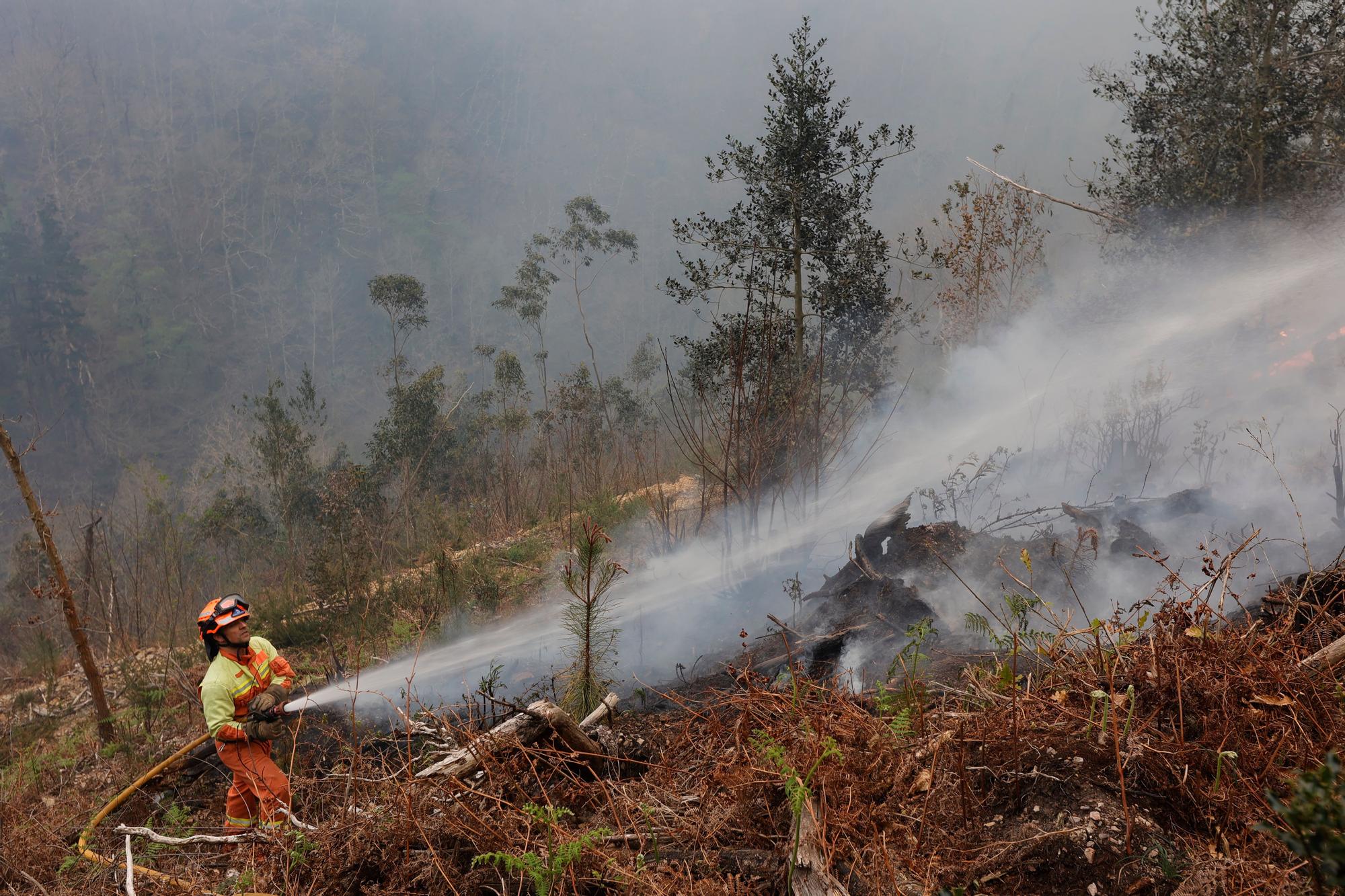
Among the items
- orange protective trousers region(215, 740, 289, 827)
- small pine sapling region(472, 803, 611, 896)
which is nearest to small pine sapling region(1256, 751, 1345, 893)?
small pine sapling region(472, 803, 611, 896)

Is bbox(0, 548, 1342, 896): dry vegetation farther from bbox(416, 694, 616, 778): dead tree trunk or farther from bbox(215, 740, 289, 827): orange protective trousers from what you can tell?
bbox(215, 740, 289, 827): orange protective trousers

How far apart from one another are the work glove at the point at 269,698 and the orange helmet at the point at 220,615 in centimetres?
51

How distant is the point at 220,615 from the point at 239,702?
2.03 ft

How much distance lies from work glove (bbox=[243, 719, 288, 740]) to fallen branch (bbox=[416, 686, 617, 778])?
196 cm

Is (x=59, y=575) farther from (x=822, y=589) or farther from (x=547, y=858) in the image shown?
(x=822, y=589)

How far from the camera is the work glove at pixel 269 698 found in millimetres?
5039

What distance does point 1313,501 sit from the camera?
8.39 meters

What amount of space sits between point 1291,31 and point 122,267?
92885 millimetres

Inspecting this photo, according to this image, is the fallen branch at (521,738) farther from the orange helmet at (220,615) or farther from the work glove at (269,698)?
the orange helmet at (220,615)

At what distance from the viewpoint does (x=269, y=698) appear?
5094 millimetres

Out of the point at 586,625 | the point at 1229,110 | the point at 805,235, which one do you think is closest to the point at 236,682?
the point at 586,625

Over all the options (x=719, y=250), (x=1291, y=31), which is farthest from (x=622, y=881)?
(x=1291, y=31)

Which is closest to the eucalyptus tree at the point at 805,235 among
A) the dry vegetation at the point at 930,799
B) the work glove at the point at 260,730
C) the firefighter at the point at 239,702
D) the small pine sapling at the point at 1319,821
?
the firefighter at the point at 239,702

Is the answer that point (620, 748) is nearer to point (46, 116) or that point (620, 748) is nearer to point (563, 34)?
point (46, 116)
